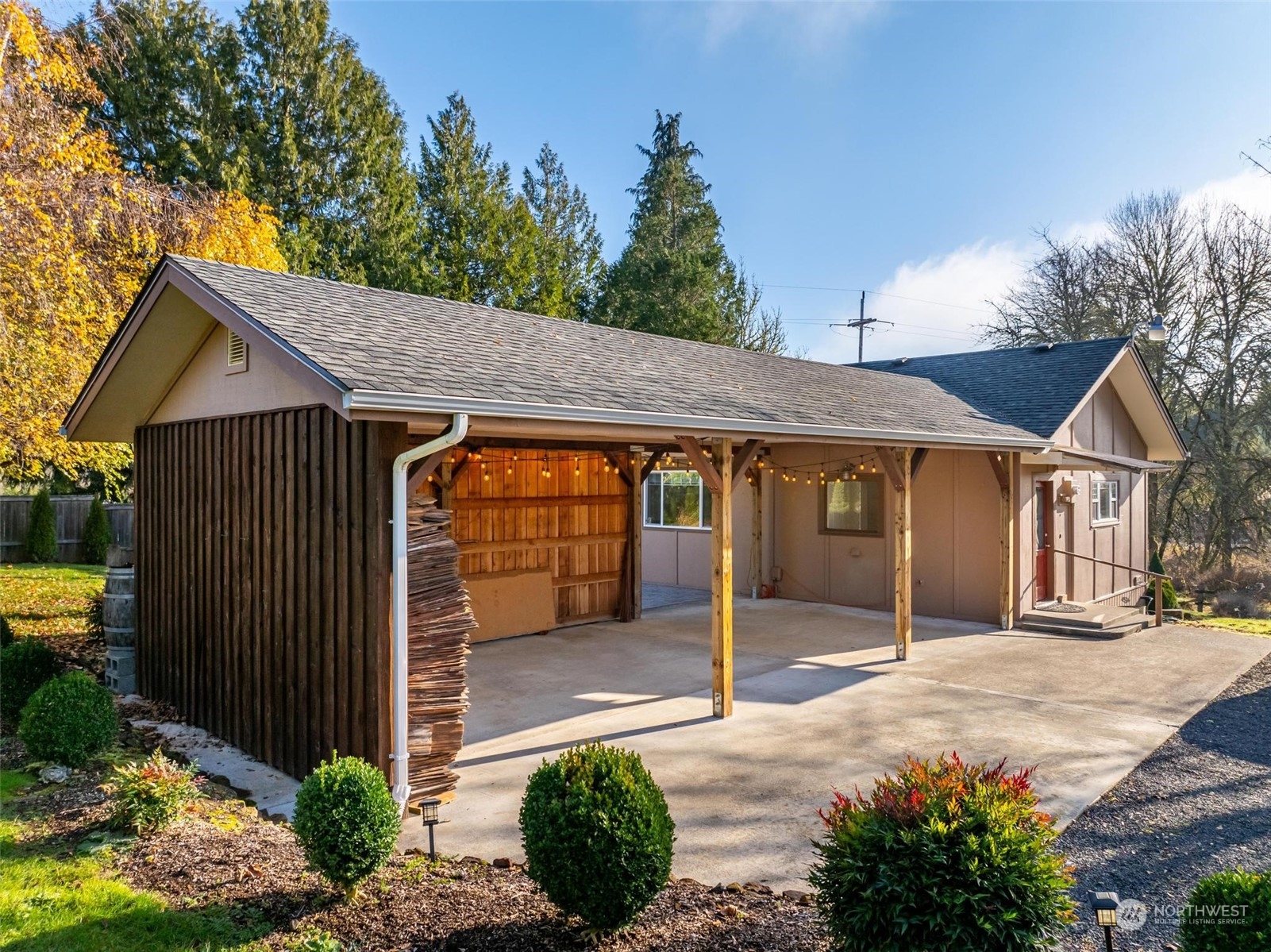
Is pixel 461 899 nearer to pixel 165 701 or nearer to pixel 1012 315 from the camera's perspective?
pixel 165 701

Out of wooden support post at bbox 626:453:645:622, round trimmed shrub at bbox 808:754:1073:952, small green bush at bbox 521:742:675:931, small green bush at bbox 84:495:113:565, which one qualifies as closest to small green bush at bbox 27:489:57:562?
small green bush at bbox 84:495:113:565

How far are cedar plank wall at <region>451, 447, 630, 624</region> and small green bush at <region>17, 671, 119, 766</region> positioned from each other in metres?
4.27

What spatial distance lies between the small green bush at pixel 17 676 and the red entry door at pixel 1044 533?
12.4 m

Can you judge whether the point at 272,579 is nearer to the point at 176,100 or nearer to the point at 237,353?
the point at 237,353

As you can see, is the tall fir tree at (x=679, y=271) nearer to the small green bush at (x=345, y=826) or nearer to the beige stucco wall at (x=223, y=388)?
the beige stucco wall at (x=223, y=388)

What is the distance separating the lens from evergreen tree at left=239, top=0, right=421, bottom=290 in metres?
19.7

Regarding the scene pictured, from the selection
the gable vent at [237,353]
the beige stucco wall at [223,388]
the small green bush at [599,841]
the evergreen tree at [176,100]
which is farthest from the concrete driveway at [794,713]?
the evergreen tree at [176,100]

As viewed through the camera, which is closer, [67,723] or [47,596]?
[67,723]

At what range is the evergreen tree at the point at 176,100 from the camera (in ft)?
58.4

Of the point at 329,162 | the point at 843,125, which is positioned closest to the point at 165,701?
the point at 843,125

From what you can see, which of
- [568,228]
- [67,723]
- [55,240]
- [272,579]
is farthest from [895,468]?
[568,228]

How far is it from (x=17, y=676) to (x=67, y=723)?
181 centimetres

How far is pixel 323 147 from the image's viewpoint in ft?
67.8

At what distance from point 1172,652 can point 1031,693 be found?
3373 millimetres
